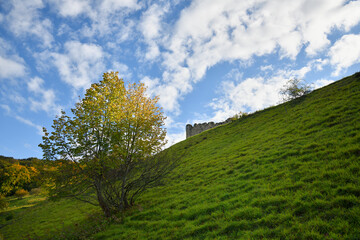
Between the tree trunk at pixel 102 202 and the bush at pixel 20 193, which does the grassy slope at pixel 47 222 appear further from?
the bush at pixel 20 193

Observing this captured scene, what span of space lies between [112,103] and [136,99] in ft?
8.76

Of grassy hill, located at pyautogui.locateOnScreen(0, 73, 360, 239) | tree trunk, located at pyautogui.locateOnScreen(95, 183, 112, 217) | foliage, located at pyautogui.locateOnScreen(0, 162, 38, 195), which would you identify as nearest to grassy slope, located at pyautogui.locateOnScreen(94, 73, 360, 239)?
grassy hill, located at pyautogui.locateOnScreen(0, 73, 360, 239)

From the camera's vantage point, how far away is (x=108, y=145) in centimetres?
1187

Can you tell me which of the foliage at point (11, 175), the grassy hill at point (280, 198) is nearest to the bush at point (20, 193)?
the foliage at point (11, 175)

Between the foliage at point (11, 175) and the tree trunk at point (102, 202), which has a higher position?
the foliage at point (11, 175)

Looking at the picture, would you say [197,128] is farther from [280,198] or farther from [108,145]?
[280,198]

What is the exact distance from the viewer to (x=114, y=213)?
42.3 ft

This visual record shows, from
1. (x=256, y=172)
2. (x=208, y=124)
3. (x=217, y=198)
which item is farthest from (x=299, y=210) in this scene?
(x=208, y=124)

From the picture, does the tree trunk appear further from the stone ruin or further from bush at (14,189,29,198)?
bush at (14,189,29,198)

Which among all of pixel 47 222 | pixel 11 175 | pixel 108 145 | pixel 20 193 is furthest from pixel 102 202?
pixel 20 193

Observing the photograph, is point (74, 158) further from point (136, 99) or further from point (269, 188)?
point (269, 188)

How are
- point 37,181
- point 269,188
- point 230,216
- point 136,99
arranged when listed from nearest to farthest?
point 230,216 < point 269,188 < point 37,181 < point 136,99

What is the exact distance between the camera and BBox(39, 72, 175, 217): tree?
11281mm

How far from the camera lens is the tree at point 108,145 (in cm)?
1128
